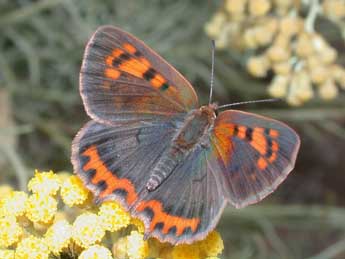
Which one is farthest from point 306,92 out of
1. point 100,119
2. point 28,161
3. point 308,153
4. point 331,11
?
point 308,153

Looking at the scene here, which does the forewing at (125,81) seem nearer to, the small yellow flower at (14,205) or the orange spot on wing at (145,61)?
the orange spot on wing at (145,61)

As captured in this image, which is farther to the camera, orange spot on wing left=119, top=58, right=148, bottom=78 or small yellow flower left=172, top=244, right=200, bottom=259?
orange spot on wing left=119, top=58, right=148, bottom=78

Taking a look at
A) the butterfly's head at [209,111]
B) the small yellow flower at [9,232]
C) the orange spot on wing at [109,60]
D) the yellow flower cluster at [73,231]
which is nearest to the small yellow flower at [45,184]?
the yellow flower cluster at [73,231]

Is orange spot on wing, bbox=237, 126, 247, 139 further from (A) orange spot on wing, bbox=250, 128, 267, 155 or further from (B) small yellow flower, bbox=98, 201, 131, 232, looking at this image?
(B) small yellow flower, bbox=98, 201, 131, 232

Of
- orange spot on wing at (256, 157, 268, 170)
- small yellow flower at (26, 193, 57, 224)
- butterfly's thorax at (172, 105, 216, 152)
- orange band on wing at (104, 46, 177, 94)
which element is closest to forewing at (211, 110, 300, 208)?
orange spot on wing at (256, 157, 268, 170)

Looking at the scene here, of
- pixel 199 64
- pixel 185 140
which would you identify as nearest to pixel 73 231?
pixel 185 140

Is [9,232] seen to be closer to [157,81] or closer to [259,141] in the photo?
[157,81]

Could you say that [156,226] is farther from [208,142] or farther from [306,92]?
[306,92]
